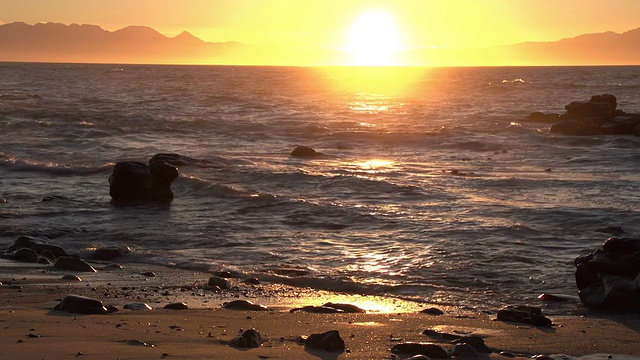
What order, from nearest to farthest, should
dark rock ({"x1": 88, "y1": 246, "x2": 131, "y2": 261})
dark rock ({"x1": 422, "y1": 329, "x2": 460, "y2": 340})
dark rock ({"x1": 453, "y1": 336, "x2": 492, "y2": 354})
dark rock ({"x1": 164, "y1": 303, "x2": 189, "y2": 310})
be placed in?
dark rock ({"x1": 453, "y1": 336, "x2": 492, "y2": 354}) → dark rock ({"x1": 422, "y1": 329, "x2": 460, "y2": 340}) → dark rock ({"x1": 164, "y1": 303, "x2": 189, "y2": 310}) → dark rock ({"x1": 88, "y1": 246, "x2": 131, "y2": 261})

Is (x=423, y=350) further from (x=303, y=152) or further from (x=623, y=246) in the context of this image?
(x=303, y=152)

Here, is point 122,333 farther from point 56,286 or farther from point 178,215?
point 178,215

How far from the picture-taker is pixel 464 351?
7.25 m

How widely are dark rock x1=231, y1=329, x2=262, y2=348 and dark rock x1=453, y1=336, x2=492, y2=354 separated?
1793 millimetres

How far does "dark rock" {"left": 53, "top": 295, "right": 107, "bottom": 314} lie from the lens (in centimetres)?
812

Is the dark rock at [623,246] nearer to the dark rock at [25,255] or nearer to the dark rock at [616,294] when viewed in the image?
the dark rock at [616,294]

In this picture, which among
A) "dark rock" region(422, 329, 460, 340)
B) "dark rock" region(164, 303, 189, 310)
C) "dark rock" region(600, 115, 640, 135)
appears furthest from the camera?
"dark rock" region(600, 115, 640, 135)

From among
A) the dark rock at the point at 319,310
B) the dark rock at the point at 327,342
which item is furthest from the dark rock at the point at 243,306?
the dark rock at the point at 327,342

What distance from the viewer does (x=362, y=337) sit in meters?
7.73

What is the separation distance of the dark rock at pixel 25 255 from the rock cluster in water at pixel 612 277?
7309mm

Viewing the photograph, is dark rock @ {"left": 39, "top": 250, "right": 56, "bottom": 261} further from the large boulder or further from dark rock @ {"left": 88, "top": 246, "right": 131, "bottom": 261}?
the large boulder

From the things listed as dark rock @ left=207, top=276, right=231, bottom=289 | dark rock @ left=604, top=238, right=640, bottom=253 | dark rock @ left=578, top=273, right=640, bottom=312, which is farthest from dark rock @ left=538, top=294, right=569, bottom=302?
dark rock @ left=207, top=276, right=231, bottom=289

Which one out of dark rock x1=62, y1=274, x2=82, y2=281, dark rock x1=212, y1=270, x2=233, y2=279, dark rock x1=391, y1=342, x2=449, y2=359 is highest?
dark rock x1=391, y1=342, x2=449, y2=359

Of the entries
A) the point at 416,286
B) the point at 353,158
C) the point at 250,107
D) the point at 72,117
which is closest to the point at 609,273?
the point at 416,286
